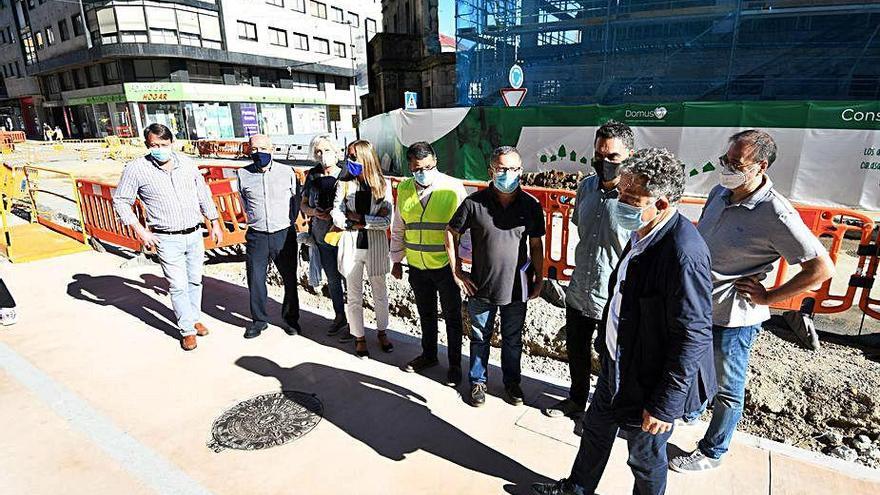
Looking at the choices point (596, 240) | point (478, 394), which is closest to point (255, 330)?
point (478, 394)

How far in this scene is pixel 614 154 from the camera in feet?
9.73

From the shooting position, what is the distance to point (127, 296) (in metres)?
6.06

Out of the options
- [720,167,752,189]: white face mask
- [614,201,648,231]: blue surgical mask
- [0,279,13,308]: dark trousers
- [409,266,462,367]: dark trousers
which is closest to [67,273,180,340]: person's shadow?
[0,279,13,308]: dark trousers

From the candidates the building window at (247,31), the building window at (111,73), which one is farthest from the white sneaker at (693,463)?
the building window at (247,31)

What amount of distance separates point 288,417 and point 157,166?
2744mm

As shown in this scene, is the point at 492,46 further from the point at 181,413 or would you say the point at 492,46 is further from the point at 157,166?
the point at 181,413

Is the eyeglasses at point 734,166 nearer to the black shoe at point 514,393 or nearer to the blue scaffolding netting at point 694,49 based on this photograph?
the black shoe at point 514,393

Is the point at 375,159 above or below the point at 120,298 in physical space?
above

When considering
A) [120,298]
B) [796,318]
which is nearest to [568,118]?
[796,318]

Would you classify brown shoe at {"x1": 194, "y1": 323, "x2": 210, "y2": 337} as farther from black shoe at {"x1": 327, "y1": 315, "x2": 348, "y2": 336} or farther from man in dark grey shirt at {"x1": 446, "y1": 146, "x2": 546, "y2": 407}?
man in dark grey shirt at {"x1": 446, "y1": 146, "x2": 546, "y2": 407}

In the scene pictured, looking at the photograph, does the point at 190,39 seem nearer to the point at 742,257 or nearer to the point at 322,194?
the point at 322,194

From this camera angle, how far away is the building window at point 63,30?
4200 cm

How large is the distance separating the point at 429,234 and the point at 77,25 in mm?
51331

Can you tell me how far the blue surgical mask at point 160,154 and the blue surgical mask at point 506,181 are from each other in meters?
3.21
